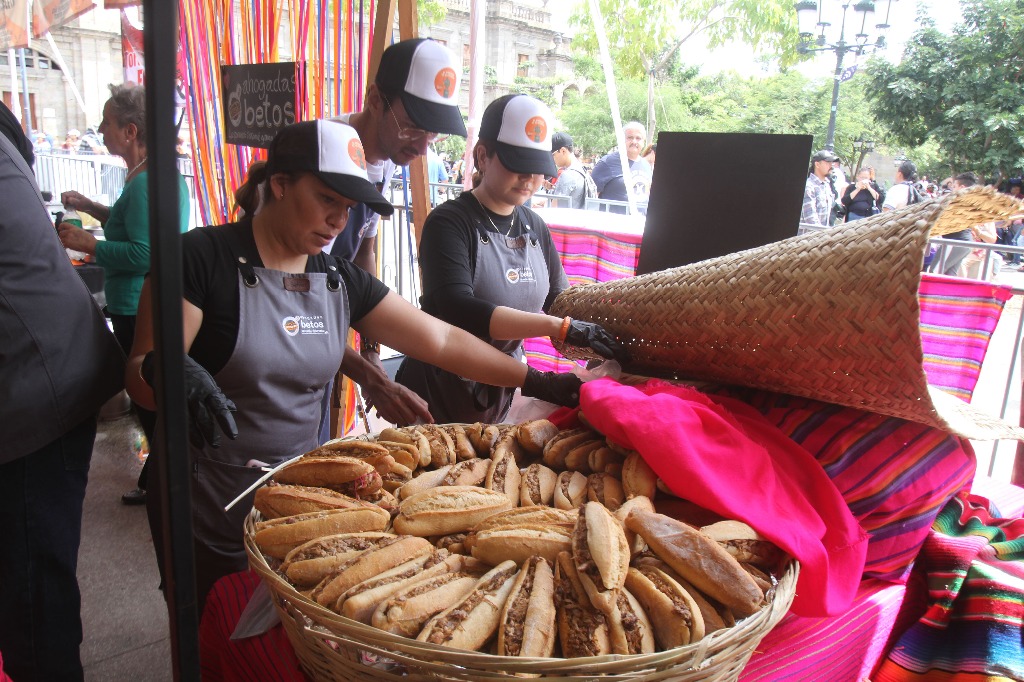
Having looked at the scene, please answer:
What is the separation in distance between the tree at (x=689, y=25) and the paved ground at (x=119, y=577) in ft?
47.8

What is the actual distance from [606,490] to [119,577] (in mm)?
2546

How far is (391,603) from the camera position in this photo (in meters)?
0.88

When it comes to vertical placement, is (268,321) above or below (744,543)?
above

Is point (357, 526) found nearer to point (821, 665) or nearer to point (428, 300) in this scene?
point (821, 665)

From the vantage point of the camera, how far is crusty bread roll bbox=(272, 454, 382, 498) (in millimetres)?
Answer: 1223

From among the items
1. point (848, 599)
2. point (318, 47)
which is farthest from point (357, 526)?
point (318, 47)

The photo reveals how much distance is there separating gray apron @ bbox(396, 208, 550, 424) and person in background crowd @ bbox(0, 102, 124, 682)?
0.96 m

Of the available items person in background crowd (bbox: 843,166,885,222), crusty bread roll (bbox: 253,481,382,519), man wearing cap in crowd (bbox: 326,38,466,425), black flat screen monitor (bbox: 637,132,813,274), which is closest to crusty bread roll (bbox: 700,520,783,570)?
crusty bread roll (bbox: 253,481,382,519)

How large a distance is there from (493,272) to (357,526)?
1420mm

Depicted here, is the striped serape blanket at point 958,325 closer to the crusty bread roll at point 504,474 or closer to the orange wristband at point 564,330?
the orange wristband at point 564,330

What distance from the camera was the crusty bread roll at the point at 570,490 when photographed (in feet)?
4.05

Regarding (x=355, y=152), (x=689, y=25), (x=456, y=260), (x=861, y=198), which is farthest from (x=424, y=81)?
(x=689, y=25)

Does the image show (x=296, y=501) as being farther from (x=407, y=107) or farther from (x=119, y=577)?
(x=119, y=577)

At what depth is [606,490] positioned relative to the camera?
1277 millimetres
